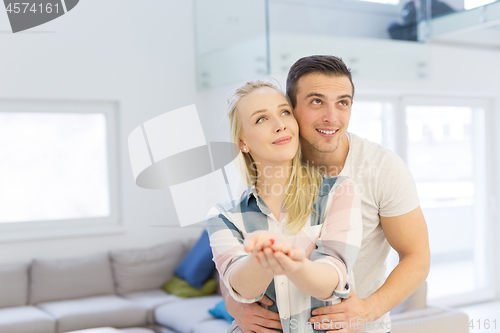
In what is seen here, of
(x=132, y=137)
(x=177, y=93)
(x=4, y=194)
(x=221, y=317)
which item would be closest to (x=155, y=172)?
(x=132, y=137)

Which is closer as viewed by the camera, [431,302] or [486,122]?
[431,302]

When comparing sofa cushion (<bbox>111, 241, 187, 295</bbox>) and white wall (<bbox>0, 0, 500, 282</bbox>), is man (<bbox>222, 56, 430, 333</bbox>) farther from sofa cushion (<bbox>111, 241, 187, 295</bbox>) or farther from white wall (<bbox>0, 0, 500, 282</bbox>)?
sofa cushion (<bbox>111, 241, 187, 295</bbox>)

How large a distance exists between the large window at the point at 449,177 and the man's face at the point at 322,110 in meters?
3.36

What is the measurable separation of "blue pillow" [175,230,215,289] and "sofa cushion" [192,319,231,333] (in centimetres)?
71

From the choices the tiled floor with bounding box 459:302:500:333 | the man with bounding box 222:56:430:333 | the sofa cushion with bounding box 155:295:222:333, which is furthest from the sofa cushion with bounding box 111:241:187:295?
the man with bounding box 222:56:430:333

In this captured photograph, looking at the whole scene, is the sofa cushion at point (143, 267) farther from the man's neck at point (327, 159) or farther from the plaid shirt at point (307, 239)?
the plaid shirt at point (307, 239)

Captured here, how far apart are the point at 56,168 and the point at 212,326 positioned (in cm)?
231

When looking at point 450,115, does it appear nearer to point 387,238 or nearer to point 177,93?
point 177,93

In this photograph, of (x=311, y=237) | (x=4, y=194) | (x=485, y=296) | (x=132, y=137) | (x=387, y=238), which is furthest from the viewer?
(x=485, y=296)

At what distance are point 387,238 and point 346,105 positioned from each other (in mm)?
458

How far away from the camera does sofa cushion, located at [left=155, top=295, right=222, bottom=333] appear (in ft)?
11.6

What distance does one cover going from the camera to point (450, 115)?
215 inches

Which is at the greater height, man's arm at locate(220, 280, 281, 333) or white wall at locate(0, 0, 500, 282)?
white wall at locate(0, 0, 500, 282)

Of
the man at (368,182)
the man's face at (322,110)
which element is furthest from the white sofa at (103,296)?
the man's face at (322,110)
